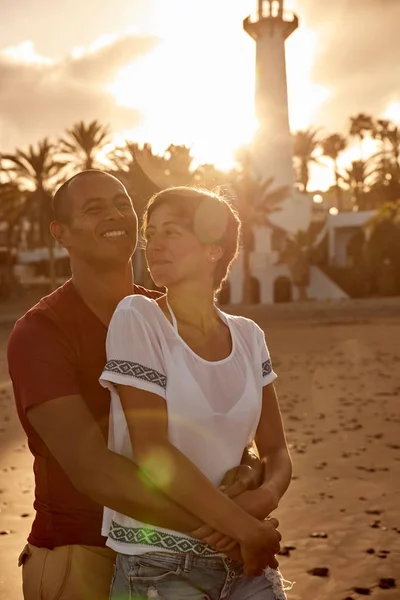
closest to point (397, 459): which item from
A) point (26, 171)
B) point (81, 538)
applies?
point (81, 538)

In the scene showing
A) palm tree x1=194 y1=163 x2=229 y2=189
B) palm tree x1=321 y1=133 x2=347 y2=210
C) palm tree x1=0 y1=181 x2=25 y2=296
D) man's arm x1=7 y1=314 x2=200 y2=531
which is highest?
palm tree x1=321 y1=133 x2=347 y2=210

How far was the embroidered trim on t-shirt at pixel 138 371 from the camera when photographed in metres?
2.21

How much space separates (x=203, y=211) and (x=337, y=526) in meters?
5.27

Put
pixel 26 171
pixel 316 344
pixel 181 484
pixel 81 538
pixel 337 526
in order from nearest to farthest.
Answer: pixel 181 484, pixel 81 538, pixel 337 526, pixel 316 344, pixel 26 171

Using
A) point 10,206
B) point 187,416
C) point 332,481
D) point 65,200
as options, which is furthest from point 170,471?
point 10,206

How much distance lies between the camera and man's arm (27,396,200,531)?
2223 mm

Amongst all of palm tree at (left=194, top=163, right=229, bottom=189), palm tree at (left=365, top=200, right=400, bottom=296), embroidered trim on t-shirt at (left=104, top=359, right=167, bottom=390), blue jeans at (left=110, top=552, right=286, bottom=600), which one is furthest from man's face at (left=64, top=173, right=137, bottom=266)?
palm tree at (left=365, top=200, right=400, bottom=296)

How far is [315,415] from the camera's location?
12648mm

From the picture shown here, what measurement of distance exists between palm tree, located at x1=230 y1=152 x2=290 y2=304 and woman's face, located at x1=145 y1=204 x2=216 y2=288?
45.4m

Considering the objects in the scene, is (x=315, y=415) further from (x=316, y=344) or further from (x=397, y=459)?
(x=316, y=344)

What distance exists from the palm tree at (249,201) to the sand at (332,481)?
2851 centimetres

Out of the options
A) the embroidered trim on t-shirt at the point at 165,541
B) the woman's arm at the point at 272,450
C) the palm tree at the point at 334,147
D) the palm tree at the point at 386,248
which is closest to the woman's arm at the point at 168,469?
the embroidered trim on t-shirt at the point at 165,541

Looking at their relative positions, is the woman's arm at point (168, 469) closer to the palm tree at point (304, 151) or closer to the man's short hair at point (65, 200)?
the man's short hair at point (65, 200)

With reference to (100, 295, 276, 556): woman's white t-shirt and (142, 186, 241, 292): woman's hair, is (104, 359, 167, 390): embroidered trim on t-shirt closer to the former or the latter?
(100, 295, 276, 556): woman's white t-shirt
